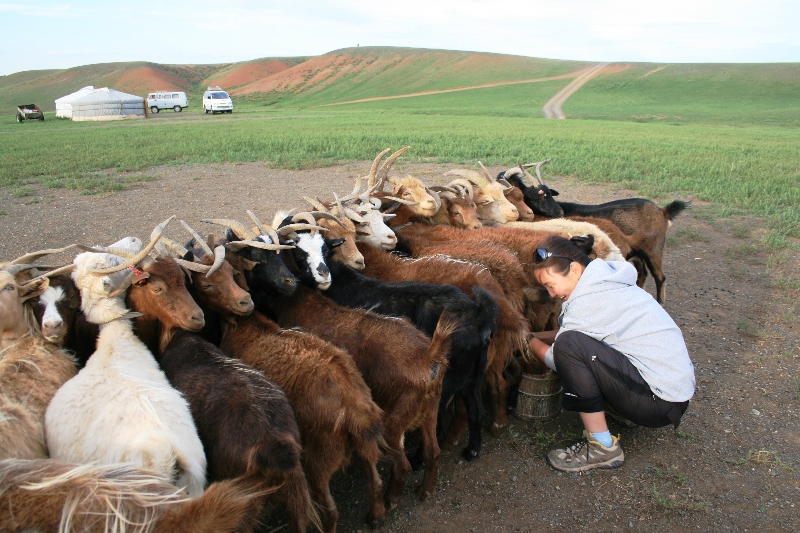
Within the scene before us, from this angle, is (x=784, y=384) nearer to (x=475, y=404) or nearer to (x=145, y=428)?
(x=475, y=404)

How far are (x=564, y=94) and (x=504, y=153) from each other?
196 feet

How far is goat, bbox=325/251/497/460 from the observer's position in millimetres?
4219

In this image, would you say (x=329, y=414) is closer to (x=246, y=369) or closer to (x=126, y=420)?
(x=246, y=369)

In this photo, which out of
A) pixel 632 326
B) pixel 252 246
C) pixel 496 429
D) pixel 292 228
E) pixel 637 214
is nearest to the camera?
pixel 632 326

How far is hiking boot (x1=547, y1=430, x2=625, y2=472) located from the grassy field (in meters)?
8.33

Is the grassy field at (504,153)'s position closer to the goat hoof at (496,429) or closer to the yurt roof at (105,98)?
the goat hoof at (496,429)

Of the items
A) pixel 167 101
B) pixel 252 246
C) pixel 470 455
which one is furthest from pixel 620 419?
pixel 167 101

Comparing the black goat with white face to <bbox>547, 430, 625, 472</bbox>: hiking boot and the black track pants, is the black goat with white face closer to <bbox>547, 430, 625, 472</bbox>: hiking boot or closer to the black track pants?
the black track pants

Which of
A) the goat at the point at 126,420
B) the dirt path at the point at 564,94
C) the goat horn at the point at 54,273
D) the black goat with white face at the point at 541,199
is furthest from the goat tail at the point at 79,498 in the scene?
the dirt path at the point at 564,94

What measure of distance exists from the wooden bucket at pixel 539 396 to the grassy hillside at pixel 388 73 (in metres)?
80.2

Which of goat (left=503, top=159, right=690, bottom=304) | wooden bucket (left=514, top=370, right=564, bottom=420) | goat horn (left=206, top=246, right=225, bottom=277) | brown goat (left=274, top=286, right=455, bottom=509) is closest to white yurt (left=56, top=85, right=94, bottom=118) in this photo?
goat (left=503, top=159, right=690, bottom=304)

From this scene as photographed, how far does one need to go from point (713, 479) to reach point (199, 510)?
389 cm

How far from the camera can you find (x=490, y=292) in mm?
4957

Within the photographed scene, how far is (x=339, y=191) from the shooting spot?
14.3 m
